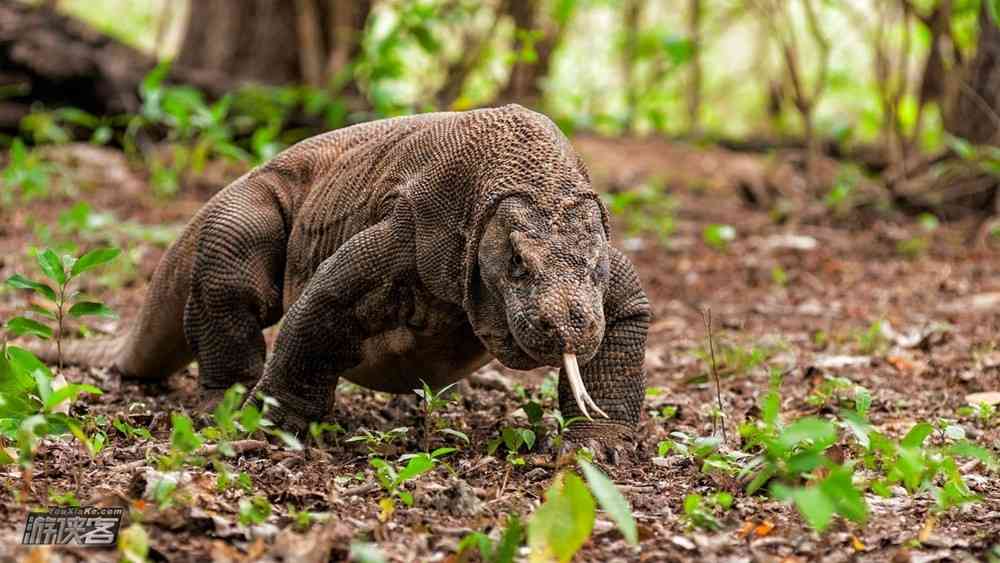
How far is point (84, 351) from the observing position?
5195 millimetres

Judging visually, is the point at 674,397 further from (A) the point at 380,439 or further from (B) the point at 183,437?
(B) the point at 183,437

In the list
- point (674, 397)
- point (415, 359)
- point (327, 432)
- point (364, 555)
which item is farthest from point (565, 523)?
point (674, 397)

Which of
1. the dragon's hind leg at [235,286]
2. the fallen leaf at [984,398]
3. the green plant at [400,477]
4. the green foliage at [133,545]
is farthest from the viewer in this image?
the fallen leaf at [984,398]

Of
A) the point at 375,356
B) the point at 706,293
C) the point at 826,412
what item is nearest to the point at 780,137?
the point at 706,293

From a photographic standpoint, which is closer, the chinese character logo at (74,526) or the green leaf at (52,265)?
the chinese character logo at (74,526)

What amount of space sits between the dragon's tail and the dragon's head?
2217 mm

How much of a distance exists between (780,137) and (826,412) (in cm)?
723

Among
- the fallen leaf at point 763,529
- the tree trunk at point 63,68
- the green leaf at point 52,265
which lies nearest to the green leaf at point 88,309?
the green leaf at point 52,265

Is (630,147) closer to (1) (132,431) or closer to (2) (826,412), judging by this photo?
(2) (826,412)

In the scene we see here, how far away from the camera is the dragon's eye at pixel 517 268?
3168mm

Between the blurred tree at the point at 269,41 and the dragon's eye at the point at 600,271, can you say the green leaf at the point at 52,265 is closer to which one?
the dragon's eye at the point at 600,271

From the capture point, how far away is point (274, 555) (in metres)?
2.55

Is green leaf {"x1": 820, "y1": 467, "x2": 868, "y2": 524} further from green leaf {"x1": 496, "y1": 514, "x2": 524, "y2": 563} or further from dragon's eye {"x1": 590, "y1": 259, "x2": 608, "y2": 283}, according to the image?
dragon's eye {"x1": 590, "y1": 259, "x2": 608, "y2": 283}

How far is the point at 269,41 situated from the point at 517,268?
298 inches
